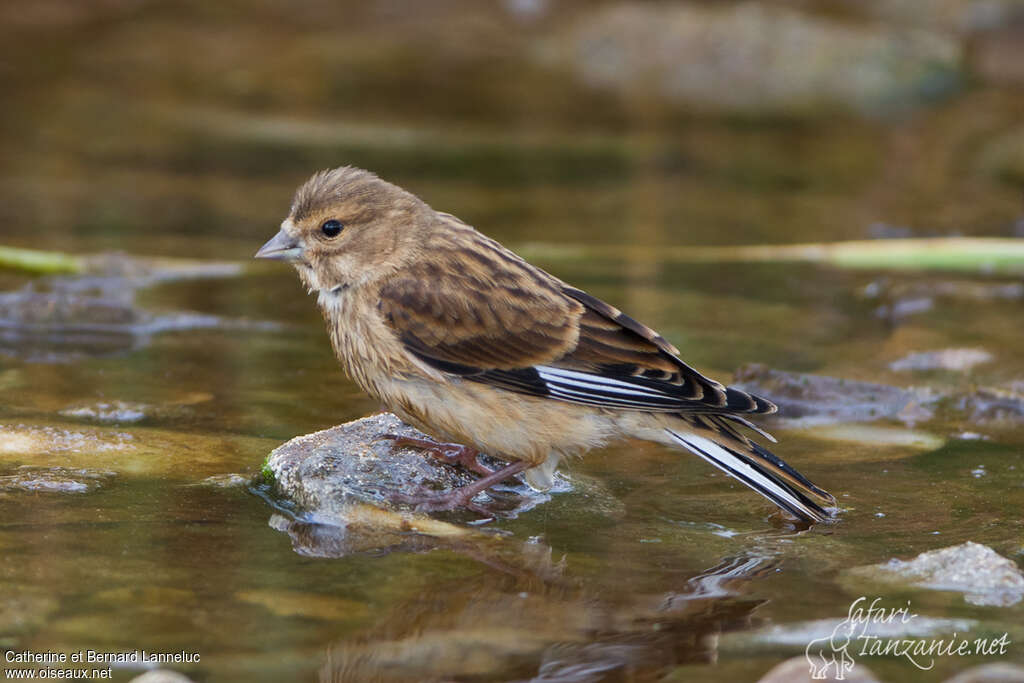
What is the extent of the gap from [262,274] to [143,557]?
162 inches

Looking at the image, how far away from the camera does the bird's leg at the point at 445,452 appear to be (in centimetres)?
487

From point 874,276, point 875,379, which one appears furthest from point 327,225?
point 874,276

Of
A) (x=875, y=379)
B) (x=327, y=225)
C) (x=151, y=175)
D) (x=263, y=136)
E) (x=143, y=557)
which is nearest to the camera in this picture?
(x=143, y=557)

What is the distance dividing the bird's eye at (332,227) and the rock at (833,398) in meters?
1.87

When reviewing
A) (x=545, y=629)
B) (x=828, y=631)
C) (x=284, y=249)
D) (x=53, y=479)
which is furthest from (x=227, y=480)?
(x=828, y=631)

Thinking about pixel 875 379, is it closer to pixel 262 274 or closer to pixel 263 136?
pixel 262 274

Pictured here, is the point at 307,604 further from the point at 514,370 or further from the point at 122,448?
the point at 122,448

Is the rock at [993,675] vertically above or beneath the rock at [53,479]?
above

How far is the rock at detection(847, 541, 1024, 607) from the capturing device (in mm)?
3682

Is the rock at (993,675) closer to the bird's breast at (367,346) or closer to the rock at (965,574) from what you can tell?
the rock at (965,574)

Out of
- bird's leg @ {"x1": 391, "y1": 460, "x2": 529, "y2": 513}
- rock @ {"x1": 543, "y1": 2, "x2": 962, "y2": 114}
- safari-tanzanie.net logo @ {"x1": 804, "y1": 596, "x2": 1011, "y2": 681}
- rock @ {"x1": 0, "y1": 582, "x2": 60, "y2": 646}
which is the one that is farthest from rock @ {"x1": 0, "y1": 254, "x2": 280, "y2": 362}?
rock @ {"x1": 543, "y1": 2, "x2": 962, "y2": 114}

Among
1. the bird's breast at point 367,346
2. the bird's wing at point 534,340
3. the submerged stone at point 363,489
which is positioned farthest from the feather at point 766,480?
the bird's breast at point 367,346

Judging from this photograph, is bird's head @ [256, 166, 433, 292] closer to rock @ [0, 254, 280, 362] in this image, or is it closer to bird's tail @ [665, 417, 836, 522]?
bird's tail @ [665, 417, 836, 522]

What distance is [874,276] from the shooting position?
8000 mm
